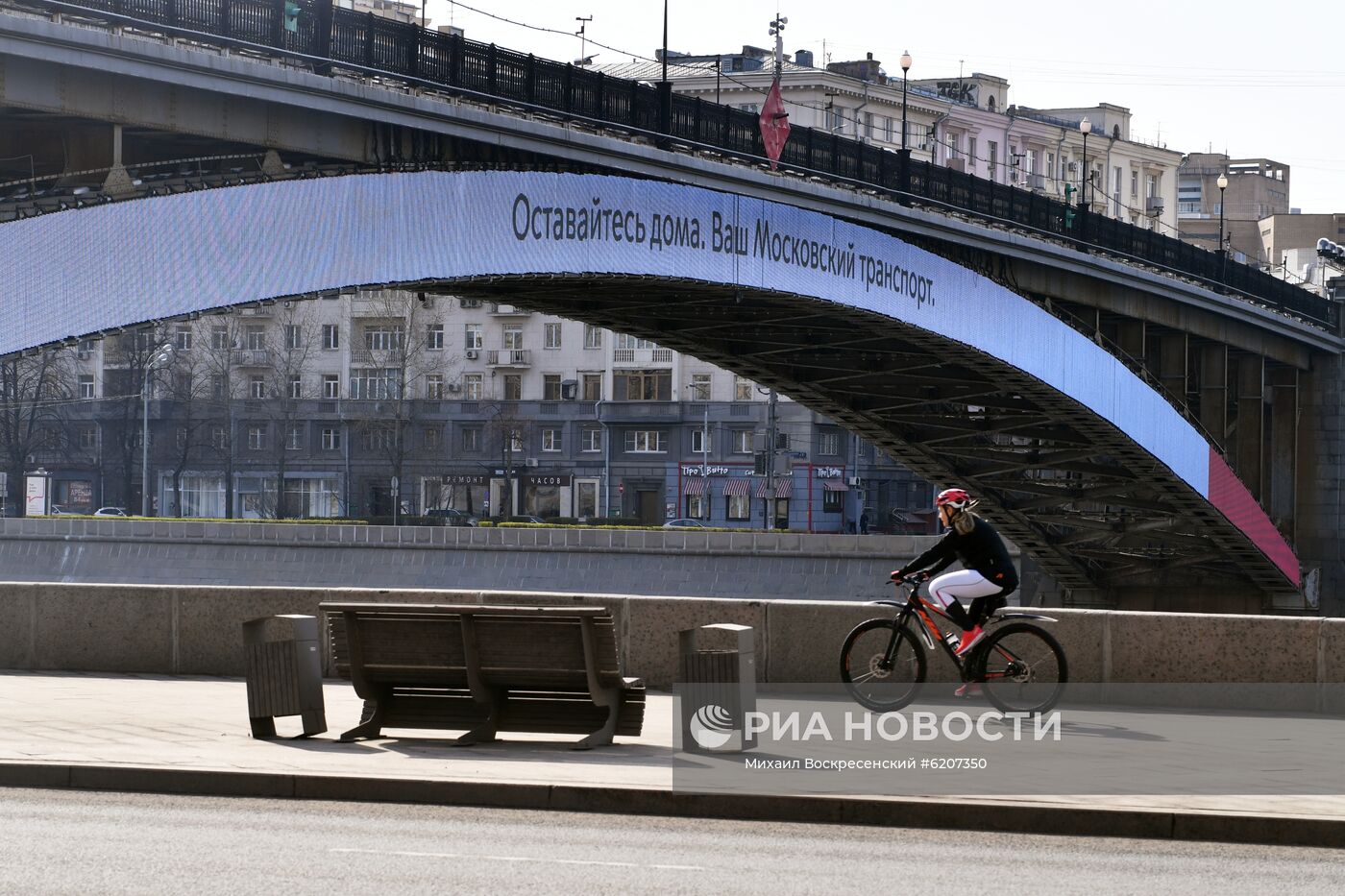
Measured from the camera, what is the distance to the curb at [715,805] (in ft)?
32.0

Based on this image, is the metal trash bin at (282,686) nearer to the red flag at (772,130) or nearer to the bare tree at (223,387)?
the red flag at (772,130)

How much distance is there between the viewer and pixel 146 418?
79.6 m

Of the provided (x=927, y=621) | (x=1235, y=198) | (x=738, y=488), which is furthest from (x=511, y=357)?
(x=927, y=621)

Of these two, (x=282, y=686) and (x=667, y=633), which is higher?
(x=667, y=633)

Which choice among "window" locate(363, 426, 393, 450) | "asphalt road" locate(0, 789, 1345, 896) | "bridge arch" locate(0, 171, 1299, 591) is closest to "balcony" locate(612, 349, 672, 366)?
"window" locate(363, 426, 393, 450)

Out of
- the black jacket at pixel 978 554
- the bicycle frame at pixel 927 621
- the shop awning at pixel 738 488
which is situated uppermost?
the shop awning at pixel 738 488

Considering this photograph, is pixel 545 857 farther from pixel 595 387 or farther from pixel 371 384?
pixel 371 384

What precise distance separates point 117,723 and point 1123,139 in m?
94.7

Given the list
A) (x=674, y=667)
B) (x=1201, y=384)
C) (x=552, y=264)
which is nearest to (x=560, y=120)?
(x=552, y=264)

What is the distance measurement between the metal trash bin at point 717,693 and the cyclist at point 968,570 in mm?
1482

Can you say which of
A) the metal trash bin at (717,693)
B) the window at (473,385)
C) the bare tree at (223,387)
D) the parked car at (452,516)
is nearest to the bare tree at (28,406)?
the bare tree at (223,387)

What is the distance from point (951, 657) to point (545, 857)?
516cm

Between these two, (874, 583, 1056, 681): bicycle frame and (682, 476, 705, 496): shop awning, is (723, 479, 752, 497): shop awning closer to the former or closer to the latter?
(682, 476, 705, 496): shop awning

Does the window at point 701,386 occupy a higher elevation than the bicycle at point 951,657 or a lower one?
higher
